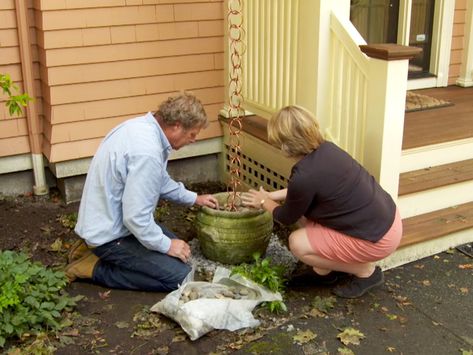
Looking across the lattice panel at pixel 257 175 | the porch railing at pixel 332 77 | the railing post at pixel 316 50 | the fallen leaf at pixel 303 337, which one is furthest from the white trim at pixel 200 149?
the fallen leaf at pixel 303 337

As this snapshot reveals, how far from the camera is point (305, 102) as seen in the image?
4.25 metres

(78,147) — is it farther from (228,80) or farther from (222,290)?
(222,290)

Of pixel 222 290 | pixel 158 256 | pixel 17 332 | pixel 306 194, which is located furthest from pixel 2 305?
pixel 306 194

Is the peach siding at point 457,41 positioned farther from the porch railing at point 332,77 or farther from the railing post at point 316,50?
the railing post at point 316,50

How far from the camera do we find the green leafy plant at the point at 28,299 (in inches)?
121

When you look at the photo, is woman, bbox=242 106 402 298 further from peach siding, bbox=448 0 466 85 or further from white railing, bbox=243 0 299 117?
peach siding, bbox=448 0 466 85

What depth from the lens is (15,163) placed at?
4957mm

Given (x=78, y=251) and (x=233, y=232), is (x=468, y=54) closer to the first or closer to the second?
(x=233, y=232)

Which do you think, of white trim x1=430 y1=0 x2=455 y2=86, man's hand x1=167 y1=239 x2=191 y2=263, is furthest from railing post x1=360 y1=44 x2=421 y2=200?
white trim x1=430 y1=0 x2=455 y2=86

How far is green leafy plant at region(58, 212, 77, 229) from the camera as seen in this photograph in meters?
4.58

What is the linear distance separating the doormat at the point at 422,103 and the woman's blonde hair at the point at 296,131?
2374 mm

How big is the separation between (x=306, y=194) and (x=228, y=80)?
7.09 ft

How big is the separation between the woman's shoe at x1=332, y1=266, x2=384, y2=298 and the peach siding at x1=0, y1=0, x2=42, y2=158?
2756mm

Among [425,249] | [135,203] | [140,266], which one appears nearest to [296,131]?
[135,203]
